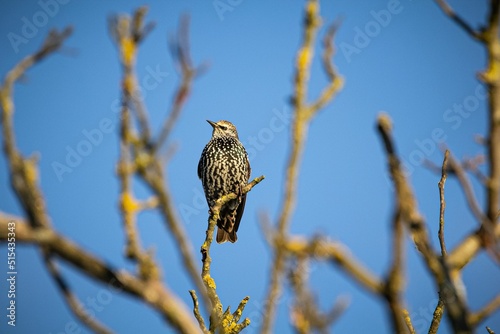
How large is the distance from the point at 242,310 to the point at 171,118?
3141 millimetres

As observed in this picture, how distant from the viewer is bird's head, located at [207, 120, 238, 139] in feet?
32.0

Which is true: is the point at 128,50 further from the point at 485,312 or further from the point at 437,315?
the point at 437,315

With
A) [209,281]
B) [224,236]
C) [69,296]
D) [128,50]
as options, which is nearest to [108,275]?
[69,296]

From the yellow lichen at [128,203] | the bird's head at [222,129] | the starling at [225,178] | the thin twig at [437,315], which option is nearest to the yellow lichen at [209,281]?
the thin twig at [437,315]

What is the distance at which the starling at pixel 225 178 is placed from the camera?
8.81 metres

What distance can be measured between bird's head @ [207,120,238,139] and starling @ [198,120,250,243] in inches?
19.2

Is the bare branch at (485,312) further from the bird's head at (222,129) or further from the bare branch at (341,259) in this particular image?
the bird's head at (222,129)

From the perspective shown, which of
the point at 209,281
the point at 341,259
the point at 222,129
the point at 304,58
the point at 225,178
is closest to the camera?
the point at 341,259

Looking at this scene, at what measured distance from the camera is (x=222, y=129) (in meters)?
9.79

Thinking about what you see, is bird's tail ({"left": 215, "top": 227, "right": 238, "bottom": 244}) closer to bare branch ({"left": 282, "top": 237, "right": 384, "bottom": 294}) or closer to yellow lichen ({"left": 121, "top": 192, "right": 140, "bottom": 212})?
yellow lichen ({"left": 121, "top": 192, "right": 140, "bottom": 212})

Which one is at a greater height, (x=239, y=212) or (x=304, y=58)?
(x=239, y=212)

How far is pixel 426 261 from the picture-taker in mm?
1378

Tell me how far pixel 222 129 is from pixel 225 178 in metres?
1.35

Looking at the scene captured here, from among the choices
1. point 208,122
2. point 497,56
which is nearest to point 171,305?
point 497,56
